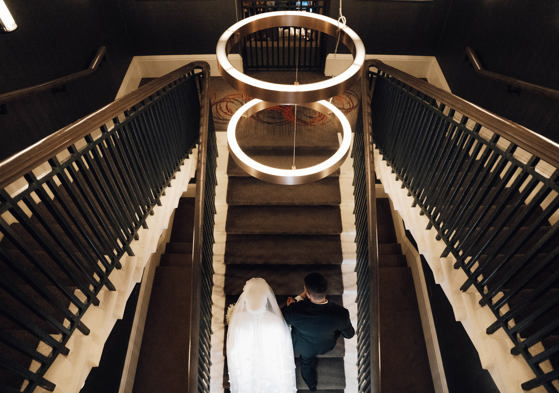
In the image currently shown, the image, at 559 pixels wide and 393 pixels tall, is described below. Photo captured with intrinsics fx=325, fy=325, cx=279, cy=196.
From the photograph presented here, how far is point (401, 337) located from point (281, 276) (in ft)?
6.19

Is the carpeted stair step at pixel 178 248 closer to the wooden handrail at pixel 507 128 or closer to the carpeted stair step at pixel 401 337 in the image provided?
the carpeted stair step at pixel 401 337

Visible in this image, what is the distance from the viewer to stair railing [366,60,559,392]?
1925mm

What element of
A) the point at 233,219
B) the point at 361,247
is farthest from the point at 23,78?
the point at 361,247

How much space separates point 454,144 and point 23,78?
4290 mm

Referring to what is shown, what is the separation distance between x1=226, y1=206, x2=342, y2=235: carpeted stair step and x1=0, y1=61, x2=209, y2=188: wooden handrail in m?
1.99

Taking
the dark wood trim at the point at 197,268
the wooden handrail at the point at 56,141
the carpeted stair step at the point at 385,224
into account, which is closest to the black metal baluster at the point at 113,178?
the wooden handrail at the point at 56,141

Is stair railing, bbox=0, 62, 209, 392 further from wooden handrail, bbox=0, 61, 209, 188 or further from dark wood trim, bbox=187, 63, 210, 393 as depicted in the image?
dark wood trim, bbox=187, 63, 210, 393

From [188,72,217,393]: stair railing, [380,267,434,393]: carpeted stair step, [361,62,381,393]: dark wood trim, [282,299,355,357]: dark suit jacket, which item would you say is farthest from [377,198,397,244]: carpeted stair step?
[188,72,217,393]: stair railing

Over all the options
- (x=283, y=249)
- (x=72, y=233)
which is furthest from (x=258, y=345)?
(x=72, y=233)

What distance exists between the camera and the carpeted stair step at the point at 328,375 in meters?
3.75

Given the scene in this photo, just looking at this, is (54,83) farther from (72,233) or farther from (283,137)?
(283,137)

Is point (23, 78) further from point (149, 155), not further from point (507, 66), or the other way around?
point (507, 66)

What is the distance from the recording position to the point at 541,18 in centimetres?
356

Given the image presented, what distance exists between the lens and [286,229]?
421cm
